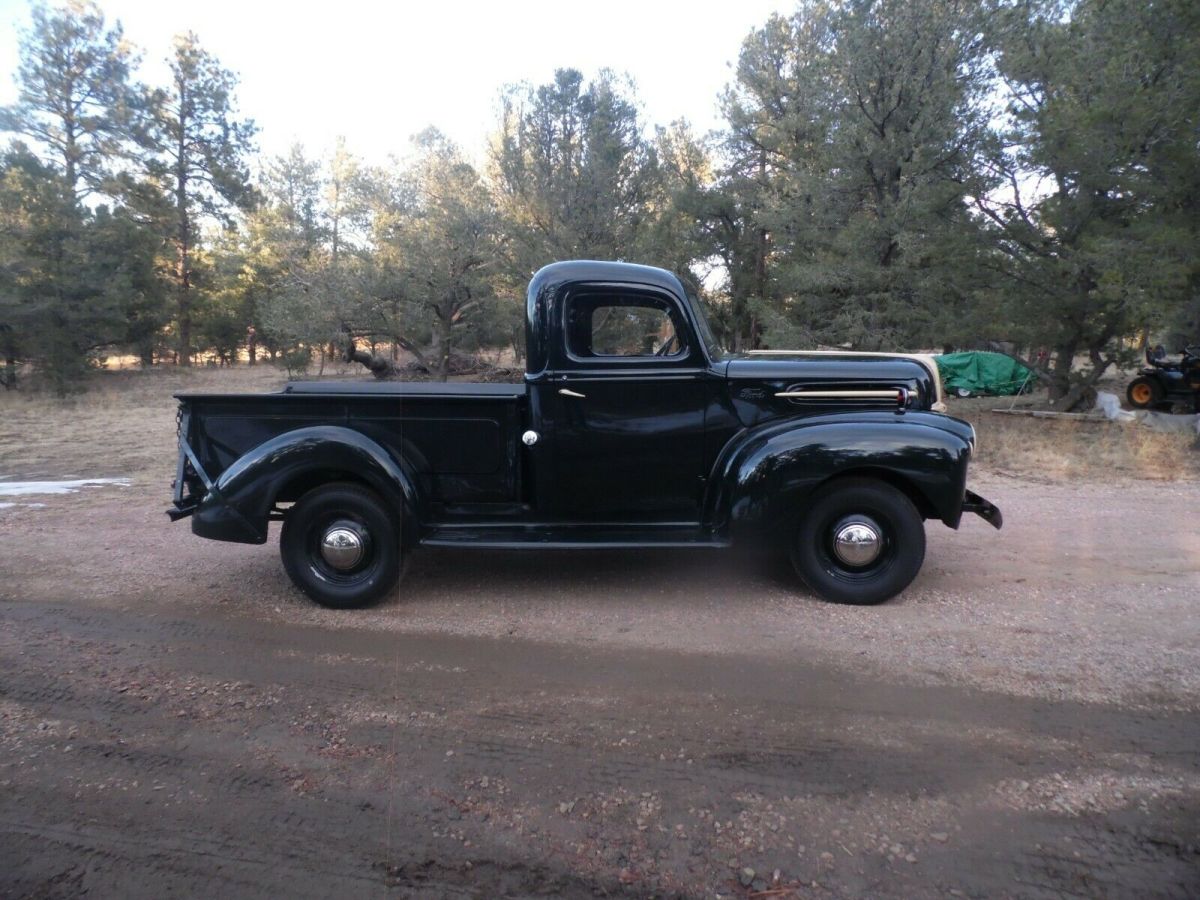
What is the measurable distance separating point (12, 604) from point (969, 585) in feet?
20.7

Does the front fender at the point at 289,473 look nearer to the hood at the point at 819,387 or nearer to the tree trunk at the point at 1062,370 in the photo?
the hood at the point at 819,387

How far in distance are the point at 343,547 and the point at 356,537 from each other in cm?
10

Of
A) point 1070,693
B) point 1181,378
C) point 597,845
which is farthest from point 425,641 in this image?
point 1181,378

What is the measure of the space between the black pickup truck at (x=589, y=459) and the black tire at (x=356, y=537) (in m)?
0.01

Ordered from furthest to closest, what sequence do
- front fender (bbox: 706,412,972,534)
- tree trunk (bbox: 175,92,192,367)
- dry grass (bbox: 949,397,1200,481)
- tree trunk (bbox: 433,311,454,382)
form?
1. tree trunk (bbox: 175,92,192,367)
2. tree trunk (bbox: 433,311,454,382)
3. dry grass (bbox: 949,397,1200,481)
4. front fender (bbox: 706,412,972,534)

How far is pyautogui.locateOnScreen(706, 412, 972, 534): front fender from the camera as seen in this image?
4.64 m

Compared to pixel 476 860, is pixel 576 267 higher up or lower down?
higher up

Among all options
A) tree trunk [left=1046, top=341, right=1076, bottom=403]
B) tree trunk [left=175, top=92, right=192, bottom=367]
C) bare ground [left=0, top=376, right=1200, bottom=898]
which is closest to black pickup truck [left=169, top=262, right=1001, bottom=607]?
bare ground [left=0, top=376, right=1200, bottom=898]

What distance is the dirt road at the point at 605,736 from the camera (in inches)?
99.0

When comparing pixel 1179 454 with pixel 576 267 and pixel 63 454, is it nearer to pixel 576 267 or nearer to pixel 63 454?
pixel 576 267

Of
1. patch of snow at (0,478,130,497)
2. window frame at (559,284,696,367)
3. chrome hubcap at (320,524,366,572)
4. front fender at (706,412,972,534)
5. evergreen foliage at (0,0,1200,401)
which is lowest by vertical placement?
patch of snow at (0,478,130,497)

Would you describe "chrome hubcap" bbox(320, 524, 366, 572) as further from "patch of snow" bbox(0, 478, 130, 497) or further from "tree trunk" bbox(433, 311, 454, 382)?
"tree trunk" bbox(433, 311, 454, 382)

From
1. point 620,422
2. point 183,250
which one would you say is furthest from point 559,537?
point 183,250

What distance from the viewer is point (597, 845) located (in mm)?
2605
